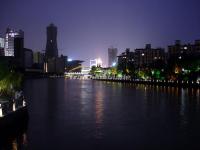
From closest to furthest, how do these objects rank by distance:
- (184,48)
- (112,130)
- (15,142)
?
(15,142) → (112,130) → (184,48)

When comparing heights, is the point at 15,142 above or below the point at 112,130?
below

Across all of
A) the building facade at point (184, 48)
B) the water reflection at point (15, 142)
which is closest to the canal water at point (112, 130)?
the water reflection at point (15, 142)

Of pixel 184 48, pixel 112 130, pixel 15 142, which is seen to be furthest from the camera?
pixel 184 48

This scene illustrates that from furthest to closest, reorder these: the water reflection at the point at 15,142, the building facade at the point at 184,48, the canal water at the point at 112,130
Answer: the building facade at the point at 184,48 → the canal water at the point at 112,130 → the water reflection at the point at 15,142

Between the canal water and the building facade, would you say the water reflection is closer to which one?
the canal water

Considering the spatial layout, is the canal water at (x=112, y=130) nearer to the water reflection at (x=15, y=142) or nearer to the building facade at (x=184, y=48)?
the water reflection at (x=15, y=142)

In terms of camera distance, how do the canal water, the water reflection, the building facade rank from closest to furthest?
the water reflection, the canal water, the building facade

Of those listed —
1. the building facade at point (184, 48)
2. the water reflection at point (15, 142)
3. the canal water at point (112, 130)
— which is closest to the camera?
the water reflection at point (15, 142)

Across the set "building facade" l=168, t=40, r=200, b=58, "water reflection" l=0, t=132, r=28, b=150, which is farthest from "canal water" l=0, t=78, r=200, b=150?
"building facade" l=168, t=40, r=200, b=58

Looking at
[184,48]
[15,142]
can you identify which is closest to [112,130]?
[15,142]

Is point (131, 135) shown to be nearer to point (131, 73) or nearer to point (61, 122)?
point (61, 122)

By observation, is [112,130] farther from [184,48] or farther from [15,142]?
[184,48]

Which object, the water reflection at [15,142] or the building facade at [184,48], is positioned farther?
the building facade at [184,48]

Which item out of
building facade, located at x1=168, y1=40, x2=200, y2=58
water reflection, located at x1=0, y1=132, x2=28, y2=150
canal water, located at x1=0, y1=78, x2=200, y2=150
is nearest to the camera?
water reflection, located at x1=0, y1=132, x2=28, y2=150
